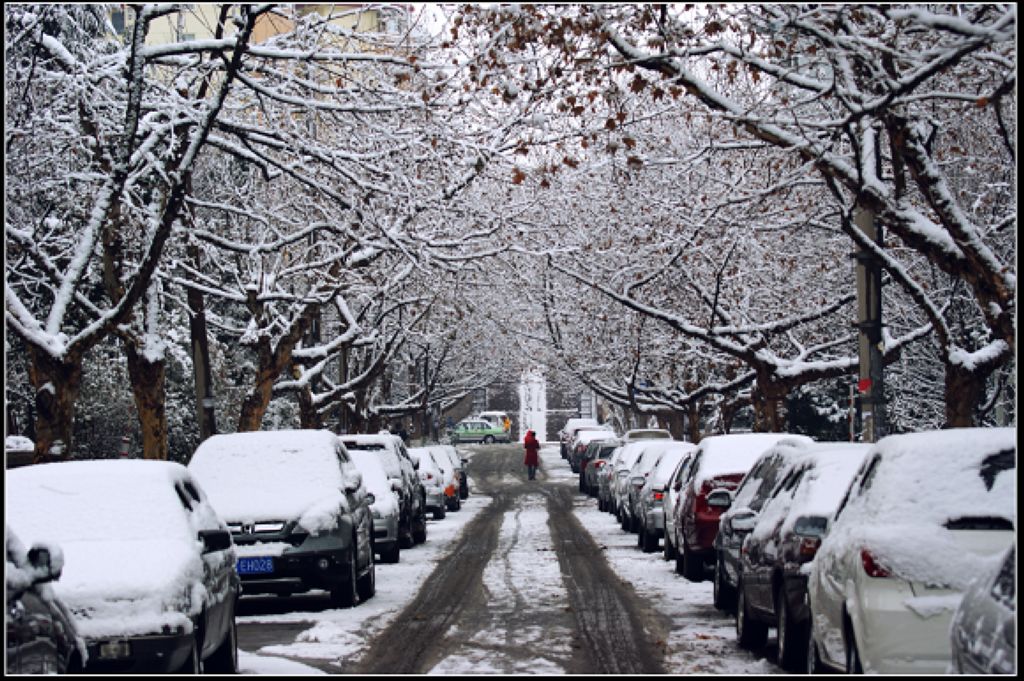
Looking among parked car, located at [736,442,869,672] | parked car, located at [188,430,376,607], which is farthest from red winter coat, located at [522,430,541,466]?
parked car, located at [736,442,869,672]

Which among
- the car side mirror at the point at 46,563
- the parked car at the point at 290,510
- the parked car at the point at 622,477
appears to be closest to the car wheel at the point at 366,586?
the parked car at the point at 290,510

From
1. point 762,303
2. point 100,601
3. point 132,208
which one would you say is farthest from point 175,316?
point 100,601

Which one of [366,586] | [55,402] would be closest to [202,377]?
[55,402]

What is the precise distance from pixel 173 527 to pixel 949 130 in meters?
14.5

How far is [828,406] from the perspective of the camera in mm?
46031

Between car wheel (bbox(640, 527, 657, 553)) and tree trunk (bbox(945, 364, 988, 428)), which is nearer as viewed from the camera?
Result: tree trunk (bbox(945, 364, 988, 428))

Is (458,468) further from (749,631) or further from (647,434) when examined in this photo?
(749,631)

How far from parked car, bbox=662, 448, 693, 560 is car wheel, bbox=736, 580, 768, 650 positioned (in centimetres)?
675

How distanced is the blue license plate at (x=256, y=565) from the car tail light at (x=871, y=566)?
8.10 meters

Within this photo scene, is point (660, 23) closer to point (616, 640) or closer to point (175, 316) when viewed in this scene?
point (616, 640)

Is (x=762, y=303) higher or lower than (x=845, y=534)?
higher

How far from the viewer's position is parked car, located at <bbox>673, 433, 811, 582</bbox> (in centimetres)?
1708

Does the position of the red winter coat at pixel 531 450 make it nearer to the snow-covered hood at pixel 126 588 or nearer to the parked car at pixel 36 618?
the snow-covered hood at pixel 126 588

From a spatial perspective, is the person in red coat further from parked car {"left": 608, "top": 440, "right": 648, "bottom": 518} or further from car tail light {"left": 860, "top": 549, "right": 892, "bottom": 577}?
car tail light {"left": 860, "top": 549, "right": 892, "bottom": 577}
